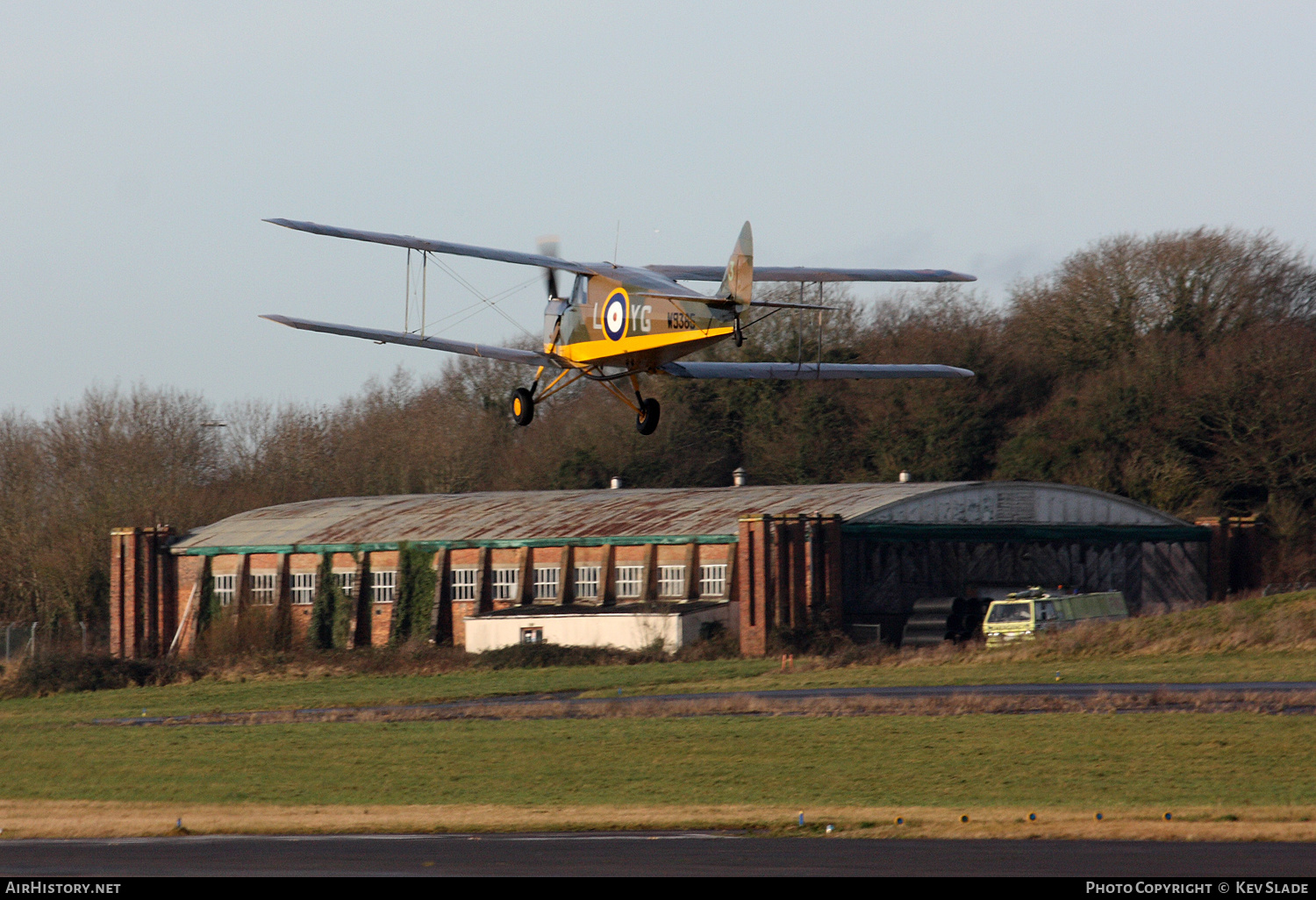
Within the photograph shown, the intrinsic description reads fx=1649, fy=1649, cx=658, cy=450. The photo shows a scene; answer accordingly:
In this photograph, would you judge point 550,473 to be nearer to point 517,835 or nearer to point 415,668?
point 415,668

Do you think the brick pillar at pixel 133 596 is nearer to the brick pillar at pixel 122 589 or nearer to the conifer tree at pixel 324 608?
the brick pillar at pixel 122 589

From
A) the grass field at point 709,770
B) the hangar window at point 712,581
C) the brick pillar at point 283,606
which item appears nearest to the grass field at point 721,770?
the grass field at point 709,770

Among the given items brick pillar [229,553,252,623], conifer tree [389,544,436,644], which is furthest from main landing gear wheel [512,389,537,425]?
brick pillar [229,553,252,623]

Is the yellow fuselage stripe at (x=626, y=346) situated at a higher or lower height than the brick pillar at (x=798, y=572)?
higher

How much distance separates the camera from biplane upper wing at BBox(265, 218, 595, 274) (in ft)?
87.6

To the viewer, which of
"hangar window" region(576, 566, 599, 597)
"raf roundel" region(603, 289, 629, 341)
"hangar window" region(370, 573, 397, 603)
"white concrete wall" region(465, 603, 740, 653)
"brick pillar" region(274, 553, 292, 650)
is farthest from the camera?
"brick pillar" region(274, 553, 292, 650)

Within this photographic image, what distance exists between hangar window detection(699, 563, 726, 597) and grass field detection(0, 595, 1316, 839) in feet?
36.0

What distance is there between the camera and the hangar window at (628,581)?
57188 mm

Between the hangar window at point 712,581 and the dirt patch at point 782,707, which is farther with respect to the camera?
the hangar window at point 712,581

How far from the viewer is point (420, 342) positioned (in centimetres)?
2717

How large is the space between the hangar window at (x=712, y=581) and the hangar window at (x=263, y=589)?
17.4 metres

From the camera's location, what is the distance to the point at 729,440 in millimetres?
80188

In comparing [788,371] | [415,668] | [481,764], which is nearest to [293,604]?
[415,668]

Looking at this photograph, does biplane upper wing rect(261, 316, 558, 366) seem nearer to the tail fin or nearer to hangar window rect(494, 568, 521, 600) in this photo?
the tail fin
